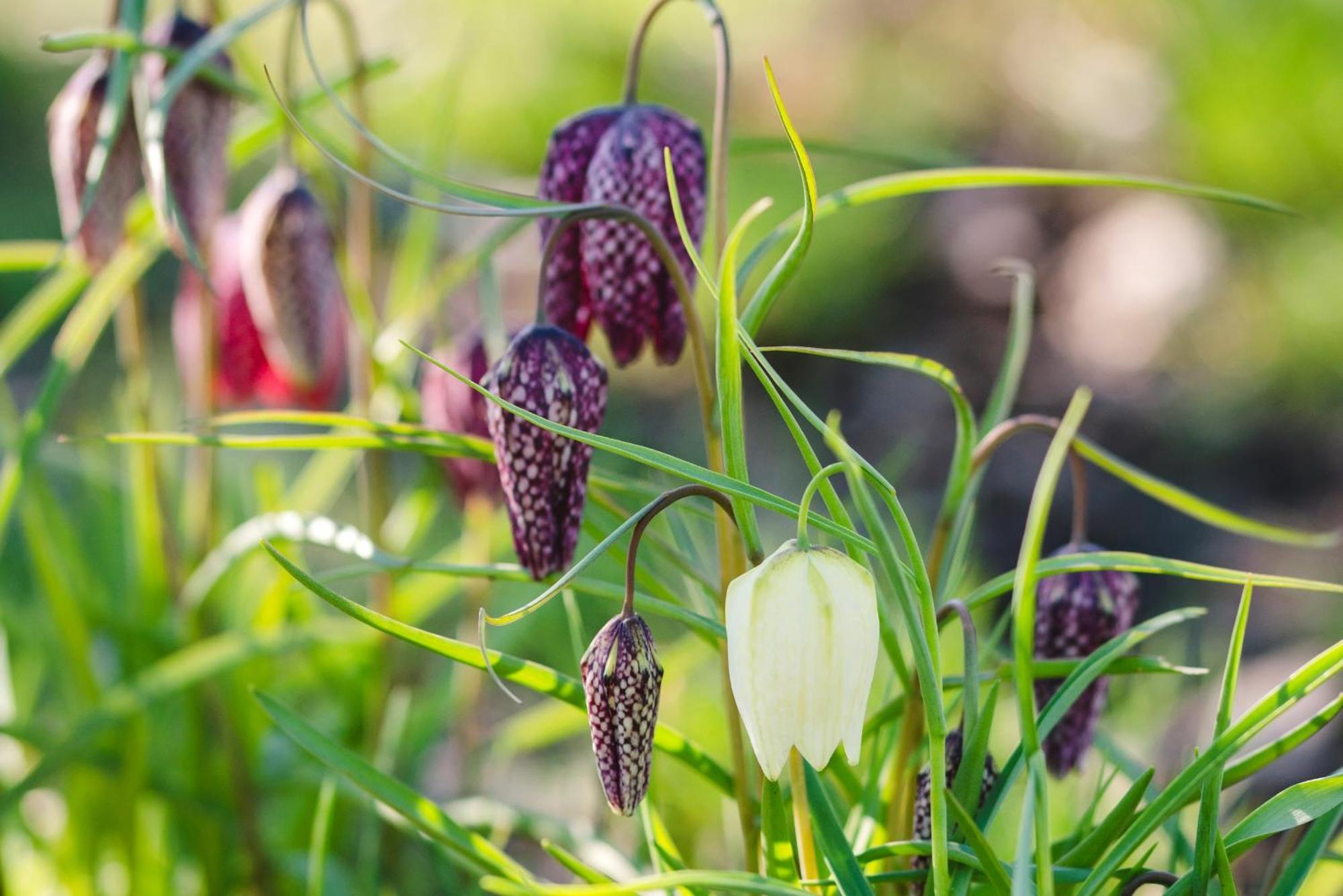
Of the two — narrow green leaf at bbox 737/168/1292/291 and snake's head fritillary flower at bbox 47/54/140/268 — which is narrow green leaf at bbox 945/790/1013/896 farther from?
snake's head fritillary flower at bbox 47/54/140/268

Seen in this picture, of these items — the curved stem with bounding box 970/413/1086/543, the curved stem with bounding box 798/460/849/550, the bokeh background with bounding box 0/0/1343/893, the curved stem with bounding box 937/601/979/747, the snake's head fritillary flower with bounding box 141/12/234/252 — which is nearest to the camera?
the curved stem with bounding box 798/460/849/550

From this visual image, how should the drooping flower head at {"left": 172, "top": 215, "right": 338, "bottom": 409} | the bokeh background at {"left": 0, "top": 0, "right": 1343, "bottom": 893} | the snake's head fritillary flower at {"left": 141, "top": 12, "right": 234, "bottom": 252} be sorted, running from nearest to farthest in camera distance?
the snake's head fritillary flower at {"left": 141, "top": 12, "right": 234, "bottom": 252} → the drooping flower head at {"left": 172, "top": 215, "right": 338, "bottom": 409} → the bokeh background at {"left": 0, "top": 0, "right": 1343, "bottom": 893}

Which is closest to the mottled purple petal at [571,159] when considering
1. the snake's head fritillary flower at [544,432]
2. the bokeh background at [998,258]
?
the snake's head fritillary flower at [544,432]

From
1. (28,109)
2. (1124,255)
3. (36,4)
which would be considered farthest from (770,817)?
(36,4)

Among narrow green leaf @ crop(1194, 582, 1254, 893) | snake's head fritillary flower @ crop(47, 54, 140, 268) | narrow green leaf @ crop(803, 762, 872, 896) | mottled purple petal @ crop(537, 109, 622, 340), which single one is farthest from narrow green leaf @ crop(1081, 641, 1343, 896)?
snake's head fritillary flower @ crop(47, 54, 140, 268)

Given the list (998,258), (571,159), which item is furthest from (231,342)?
(998,258)

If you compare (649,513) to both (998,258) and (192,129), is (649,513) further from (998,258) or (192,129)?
(998,258)
